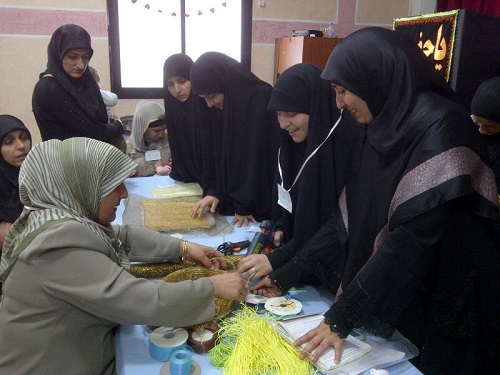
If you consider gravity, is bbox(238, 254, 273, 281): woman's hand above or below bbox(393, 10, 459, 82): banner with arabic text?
below

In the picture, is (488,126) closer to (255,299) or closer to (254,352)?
(255,299)

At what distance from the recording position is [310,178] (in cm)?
161

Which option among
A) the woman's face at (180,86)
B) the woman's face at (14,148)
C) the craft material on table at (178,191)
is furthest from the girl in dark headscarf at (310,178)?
the woman's face at (14,148)

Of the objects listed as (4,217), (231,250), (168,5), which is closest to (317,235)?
(231,250)

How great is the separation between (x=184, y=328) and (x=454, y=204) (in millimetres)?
862

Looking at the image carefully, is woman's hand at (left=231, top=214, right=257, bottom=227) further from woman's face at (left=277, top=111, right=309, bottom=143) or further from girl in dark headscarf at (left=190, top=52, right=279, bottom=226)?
woman's face at (left=277, top=111, right=309, bottom=143)

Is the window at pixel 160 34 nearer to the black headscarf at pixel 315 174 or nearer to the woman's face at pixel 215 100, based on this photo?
the woman's face at pixel 215 100

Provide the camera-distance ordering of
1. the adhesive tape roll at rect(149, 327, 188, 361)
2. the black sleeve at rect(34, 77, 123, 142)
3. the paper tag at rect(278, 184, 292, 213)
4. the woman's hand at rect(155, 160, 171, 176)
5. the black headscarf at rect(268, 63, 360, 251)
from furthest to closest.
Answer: the woman's hand at rect(155, 160, 171, 176) < the black sleeve at rect(34, 77, 123, 142) < the paper tag at rect(278, 184, 292, 213) < the black headscarf at rect(268, 63, 360, 251) < the adhesive tape roll at rect(149, 327, 188, 361)

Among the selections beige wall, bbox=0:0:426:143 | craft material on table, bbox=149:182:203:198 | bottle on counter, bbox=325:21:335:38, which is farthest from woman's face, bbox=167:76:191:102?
bottle on counter, bbox=325:21:335:38

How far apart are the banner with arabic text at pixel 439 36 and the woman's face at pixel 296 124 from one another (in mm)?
2234

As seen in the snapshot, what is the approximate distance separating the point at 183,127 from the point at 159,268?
1444 mm

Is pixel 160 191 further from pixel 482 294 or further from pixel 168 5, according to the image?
pixel 168 5

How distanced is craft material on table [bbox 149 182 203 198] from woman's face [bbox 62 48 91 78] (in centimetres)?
96

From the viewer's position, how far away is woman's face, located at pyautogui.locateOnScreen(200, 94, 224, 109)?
2320 mm
